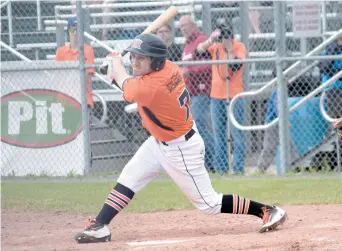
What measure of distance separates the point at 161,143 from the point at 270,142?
5.07 m

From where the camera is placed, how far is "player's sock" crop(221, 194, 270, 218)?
24.4 ft

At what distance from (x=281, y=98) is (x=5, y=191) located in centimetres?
393

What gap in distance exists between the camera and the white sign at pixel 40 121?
12.3 m

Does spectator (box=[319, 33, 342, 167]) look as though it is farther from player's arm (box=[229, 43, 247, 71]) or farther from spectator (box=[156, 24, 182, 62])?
spectator (box=[156, 24, 182, 62])

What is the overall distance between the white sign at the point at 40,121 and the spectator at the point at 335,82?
355 centimetres

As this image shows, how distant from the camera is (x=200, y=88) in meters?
11.9

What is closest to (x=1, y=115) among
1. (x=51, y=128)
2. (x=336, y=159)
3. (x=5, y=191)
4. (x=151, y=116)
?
(x=51, y=128)

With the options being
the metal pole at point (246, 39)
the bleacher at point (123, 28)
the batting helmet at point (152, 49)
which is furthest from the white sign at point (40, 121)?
the batting helmet at point (152, 49)

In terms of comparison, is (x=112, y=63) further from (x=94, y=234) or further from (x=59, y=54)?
(x=59, y=54)

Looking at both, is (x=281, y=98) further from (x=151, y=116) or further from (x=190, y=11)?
(x=151, y=116)

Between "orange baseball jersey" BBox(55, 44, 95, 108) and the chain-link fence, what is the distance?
0.10 ft

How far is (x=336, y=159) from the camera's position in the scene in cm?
1191

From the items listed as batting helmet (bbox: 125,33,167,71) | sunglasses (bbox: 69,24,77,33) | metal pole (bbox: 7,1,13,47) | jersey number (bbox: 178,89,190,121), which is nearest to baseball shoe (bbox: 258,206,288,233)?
jersey number (bbox: 178,89,190,121)

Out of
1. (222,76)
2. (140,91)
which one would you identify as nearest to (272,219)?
(140,91)
